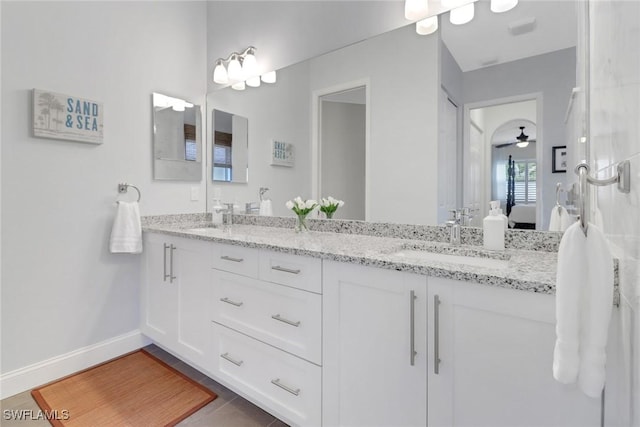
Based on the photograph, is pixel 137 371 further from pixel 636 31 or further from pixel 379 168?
pixel 636 31

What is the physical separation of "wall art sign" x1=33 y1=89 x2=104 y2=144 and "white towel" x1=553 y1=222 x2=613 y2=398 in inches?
94.6

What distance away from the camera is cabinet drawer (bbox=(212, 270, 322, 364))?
4.28ft

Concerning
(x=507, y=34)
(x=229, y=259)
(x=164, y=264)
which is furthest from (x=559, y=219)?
(x=164, y=264)

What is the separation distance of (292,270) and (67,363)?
1676mm

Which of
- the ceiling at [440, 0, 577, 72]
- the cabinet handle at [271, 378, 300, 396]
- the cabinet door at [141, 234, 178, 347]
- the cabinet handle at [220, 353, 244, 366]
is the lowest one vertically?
the cabinet handle at [271, 378, 300, 396]

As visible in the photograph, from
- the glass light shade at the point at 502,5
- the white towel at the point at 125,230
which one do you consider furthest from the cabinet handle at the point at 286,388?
the glass light shade at the point at 502,5

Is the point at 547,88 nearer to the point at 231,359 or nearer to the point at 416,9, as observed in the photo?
the point at 416,9

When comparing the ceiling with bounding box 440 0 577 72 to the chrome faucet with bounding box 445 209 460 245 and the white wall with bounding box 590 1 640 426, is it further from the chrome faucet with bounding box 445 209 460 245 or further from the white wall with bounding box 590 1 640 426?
the chrome faucet with bounding box 445 209 460 245

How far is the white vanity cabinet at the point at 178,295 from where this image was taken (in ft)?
5.85

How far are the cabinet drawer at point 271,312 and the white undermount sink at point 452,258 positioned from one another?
17.2 inches

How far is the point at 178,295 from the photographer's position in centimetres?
196

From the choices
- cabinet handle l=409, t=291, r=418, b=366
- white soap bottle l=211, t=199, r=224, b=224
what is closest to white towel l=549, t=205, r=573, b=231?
cabinet handle l=409, t=291, r=418, b=366

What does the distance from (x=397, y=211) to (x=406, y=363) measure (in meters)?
0.86

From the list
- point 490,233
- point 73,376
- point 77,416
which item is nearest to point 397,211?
point 490,233
